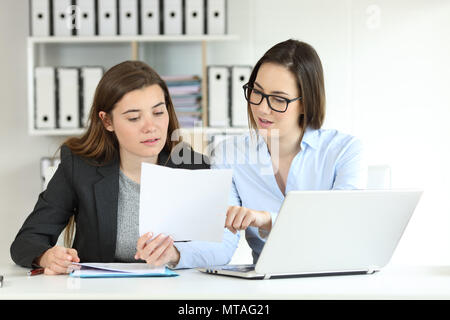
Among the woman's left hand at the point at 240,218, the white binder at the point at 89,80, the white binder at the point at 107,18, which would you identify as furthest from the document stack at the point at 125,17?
the woman's left hand at the point at 240,218

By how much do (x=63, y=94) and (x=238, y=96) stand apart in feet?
3.08

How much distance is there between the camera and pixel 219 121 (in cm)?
344

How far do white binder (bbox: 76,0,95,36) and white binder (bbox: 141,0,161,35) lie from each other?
265mm

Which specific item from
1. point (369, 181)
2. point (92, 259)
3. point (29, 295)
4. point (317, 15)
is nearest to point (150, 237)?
point (29, 295)

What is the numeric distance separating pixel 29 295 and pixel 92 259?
2.07ft

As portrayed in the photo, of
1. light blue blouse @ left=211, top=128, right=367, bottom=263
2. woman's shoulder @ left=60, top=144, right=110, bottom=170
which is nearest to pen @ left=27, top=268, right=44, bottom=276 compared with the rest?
woman's shoulder @ left=60, top=144, right=110, bottom=170

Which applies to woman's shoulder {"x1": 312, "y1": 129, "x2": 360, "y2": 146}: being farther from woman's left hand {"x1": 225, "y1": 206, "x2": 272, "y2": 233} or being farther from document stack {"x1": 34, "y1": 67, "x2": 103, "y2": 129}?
document stack {"x1": 34, "y1": 67, "x2": 103, "y2": 129}

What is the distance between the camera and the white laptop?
1293mm

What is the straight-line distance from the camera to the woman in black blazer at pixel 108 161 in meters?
1.77

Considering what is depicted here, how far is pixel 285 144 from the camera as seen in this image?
194cm

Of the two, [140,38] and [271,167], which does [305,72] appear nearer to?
[271,167]

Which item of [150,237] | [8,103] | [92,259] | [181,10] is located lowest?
[92,259]

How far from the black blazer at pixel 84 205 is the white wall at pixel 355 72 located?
196 centimetres
